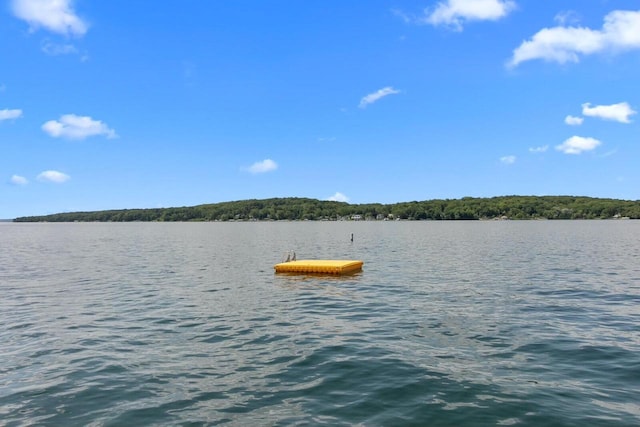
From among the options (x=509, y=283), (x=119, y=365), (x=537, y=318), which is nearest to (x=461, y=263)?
(x=509, y=283)

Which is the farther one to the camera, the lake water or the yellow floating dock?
the yellow floating dock

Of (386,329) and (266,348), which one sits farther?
(386,329)

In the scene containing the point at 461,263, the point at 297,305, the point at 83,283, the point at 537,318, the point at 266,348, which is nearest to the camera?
the point at 266,348

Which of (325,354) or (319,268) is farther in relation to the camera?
(319,268)

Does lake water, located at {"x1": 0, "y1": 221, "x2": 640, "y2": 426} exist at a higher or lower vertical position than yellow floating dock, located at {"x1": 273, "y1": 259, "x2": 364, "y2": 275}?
lower

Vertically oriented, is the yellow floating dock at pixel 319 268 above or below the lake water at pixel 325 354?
above

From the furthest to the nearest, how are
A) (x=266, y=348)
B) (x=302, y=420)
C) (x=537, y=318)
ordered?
(x=537, y=318)
(x=266, y=348)
(x=302, y=420)

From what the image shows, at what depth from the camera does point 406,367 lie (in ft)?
43.5

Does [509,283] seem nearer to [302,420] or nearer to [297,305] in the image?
[297,305]

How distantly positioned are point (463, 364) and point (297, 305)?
11.3m

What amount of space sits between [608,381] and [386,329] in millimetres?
7656

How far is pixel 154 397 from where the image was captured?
445 inches

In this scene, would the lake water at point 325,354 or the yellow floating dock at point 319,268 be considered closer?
the lake water at point 325,354

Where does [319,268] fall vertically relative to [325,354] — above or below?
above
